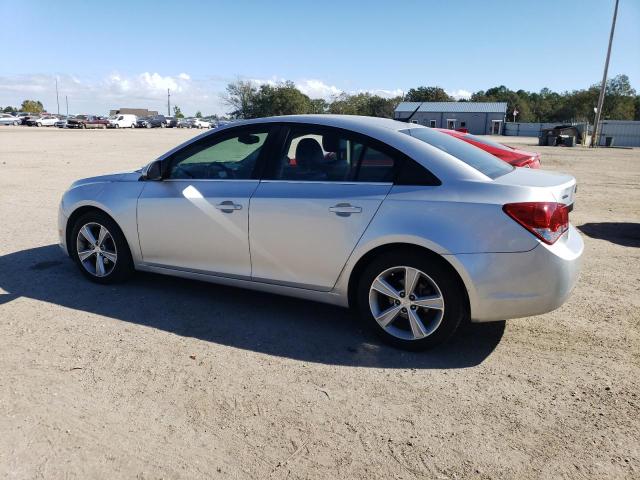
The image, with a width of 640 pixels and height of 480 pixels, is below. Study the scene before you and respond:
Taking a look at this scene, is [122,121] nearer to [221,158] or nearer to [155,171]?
[155,171]

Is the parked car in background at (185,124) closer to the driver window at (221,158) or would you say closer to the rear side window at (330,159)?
the driver window at (221,158)

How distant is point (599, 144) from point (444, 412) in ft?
151

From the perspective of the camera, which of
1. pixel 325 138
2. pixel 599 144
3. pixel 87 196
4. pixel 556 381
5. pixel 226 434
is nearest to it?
pixel 226 434

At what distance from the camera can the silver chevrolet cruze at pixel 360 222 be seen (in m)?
3.43

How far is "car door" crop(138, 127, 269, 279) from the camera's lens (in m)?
4.29

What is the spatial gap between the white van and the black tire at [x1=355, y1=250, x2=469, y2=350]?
69.7 metres

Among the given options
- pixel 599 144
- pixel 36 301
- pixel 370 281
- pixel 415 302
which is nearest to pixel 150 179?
pixel 36 301

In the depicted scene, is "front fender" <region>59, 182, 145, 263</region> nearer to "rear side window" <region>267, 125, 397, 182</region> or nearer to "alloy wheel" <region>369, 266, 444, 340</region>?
"rear side window" <region>267, 125, 397, 182</region>

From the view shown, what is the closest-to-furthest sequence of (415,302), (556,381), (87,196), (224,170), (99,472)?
1. (99,472)
2. (556,381)
3. (415,302)
4. (224,170)
5. (87,196)

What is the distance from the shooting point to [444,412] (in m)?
3.04

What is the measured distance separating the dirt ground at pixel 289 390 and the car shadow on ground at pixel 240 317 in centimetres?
2

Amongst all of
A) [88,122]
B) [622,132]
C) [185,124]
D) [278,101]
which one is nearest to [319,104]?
[278,101]

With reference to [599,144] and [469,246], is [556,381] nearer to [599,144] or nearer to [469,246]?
[469,246]

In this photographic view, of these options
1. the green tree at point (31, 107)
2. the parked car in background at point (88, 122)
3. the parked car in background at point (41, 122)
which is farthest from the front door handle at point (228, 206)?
the green tree at point (31, 107)
